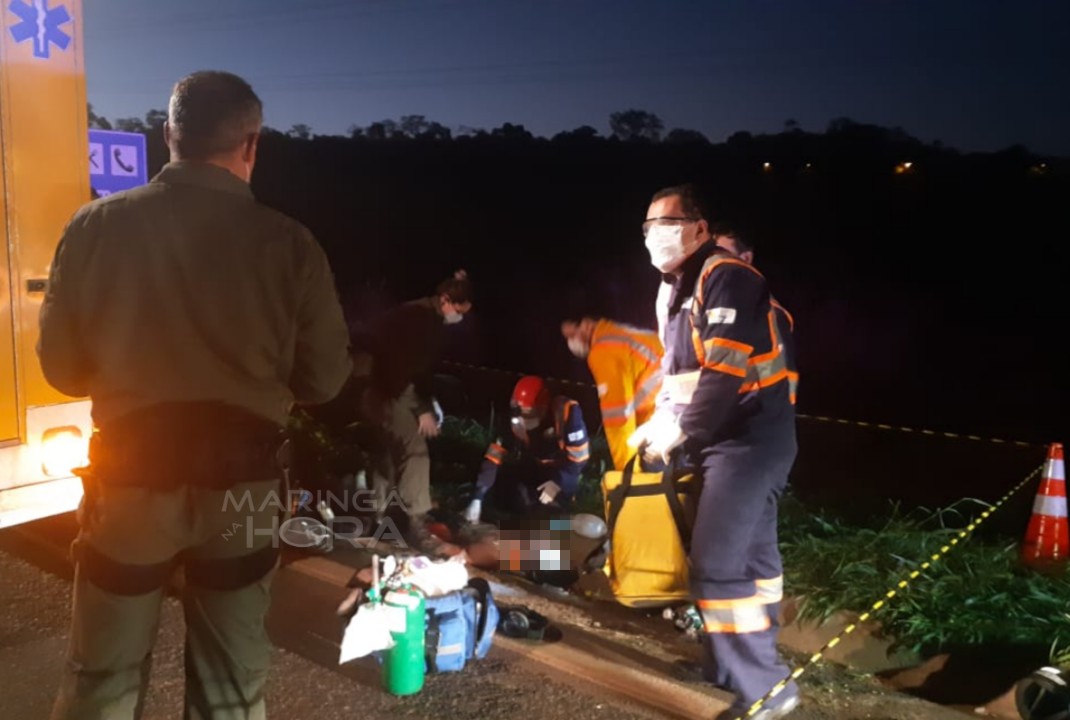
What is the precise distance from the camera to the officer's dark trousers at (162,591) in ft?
8.20

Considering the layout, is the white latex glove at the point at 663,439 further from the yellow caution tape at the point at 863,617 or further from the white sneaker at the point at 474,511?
the white sneaker at the point at 474,511

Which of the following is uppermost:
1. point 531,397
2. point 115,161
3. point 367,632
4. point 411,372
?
point 115,161

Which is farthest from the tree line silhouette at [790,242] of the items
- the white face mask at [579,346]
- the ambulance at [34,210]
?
the ambulance at [34,210]

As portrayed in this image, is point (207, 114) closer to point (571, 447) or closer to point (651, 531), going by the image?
point (651, 531)

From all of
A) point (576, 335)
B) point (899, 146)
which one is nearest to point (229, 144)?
point (576, 335)

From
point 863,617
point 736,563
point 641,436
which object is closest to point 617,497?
point 641,436

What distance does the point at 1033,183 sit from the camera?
2520 cm

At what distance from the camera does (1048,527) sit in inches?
204

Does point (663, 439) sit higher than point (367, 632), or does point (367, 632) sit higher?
point (663, 439)

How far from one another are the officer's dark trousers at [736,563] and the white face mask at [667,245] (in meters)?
0.93

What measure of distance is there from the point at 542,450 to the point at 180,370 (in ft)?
12.7

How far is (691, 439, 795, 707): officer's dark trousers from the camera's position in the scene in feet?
12.5

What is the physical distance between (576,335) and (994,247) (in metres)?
20.1

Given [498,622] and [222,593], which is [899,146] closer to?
[498,622]
